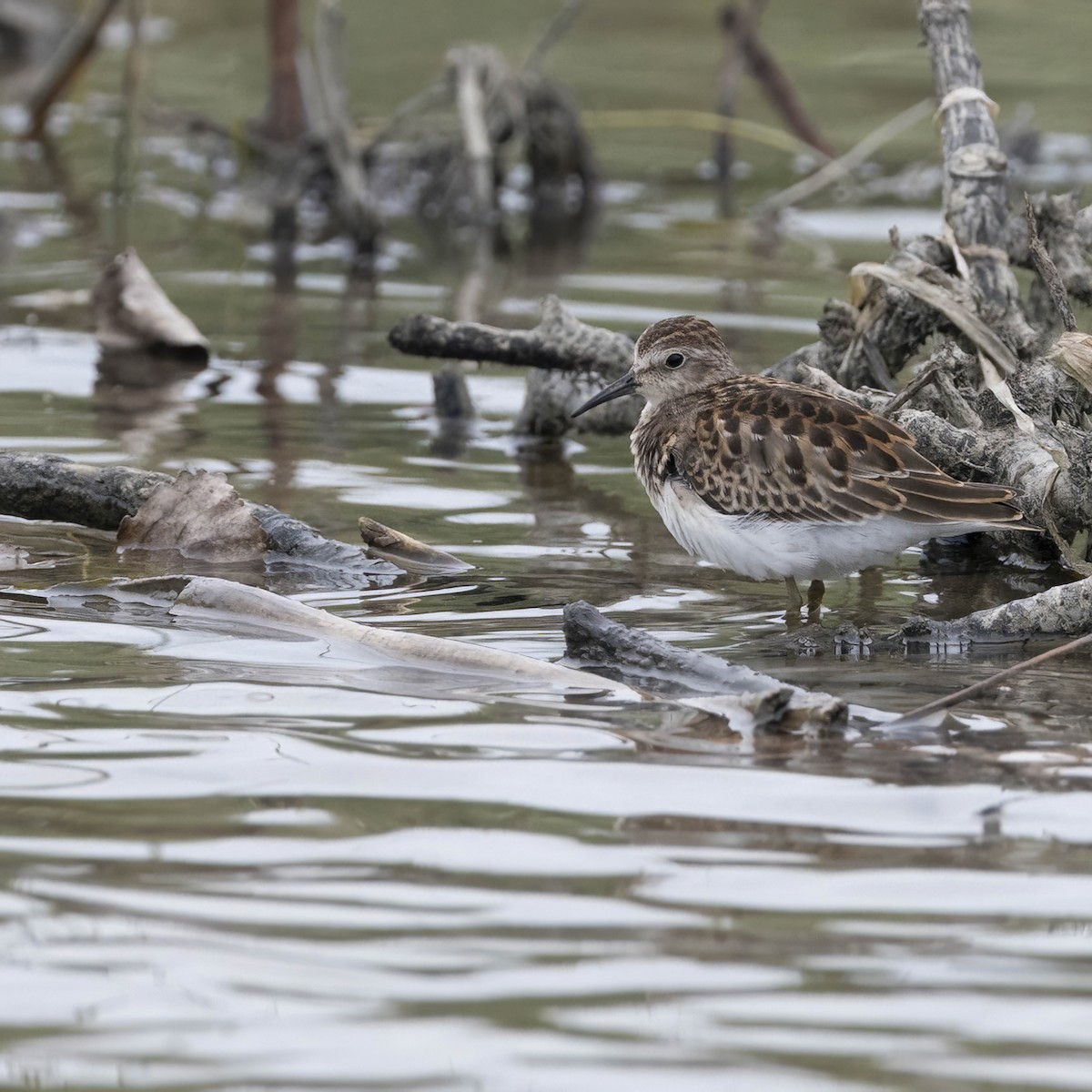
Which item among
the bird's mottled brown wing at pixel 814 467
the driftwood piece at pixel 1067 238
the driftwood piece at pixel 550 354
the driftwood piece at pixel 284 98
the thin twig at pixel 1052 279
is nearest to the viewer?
the bird's mottled brown wing at pixel 814 467

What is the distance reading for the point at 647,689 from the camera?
5477 millimetres

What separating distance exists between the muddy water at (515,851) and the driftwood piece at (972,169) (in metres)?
1.29

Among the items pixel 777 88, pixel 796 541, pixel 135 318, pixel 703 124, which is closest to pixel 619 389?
pixel 796 541

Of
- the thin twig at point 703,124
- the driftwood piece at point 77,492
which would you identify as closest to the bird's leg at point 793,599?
the driftwood piece at point 77,492

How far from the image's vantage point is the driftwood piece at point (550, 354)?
8.47m

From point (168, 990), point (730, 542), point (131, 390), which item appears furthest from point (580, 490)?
point (168, 990)

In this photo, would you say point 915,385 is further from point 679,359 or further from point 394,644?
point 394,644

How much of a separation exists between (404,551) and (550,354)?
1.92 m

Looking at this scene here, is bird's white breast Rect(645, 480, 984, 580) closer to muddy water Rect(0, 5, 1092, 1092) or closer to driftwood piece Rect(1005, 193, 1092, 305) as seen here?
muddy water Rect(0, 5, 1092, 1092)

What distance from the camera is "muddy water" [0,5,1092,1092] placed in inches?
135

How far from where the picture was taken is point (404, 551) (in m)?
7.05

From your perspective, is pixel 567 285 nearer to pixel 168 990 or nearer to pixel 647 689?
pixel 647 689

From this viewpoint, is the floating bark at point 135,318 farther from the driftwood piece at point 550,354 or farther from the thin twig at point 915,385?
the thin twig at point 915,385

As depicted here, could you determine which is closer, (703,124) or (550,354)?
(550,354)
